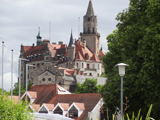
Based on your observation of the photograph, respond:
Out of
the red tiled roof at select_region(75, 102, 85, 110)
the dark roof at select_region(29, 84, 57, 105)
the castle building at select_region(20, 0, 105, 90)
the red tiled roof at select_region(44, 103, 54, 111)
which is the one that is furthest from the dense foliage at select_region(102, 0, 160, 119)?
the castle building at select_region(20, 0, 105, 90)

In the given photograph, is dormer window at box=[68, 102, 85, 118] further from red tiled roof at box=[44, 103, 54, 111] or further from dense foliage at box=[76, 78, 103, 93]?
dense foliage at box=[76, 78, 103, 93]

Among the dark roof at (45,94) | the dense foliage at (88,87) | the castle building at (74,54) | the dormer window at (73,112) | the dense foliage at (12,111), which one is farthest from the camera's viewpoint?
the castle building at (74,54)

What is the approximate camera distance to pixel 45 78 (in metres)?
124

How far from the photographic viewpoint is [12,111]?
63.0 feet

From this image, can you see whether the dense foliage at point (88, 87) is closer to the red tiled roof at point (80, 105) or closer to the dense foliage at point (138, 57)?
the red tiled roof at point (80, 105)

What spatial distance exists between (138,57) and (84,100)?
27.6 m

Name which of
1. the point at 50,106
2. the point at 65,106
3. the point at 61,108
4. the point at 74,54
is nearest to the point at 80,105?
the point at 65,106

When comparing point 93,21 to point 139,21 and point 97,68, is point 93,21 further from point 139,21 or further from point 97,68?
point 139,21

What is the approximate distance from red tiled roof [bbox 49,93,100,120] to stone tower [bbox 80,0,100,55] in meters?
96.3

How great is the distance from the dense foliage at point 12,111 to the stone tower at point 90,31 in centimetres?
14125

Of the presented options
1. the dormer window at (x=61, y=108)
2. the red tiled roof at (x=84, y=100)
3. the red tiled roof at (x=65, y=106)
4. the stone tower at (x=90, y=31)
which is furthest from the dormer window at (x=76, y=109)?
the stone tower at (x=90, y=31)

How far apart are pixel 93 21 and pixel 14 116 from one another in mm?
148956

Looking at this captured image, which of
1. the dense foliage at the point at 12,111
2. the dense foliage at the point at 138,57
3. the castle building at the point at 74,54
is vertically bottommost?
the dense foliage at the point at 12,111

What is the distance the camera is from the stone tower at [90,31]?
161875 mm
